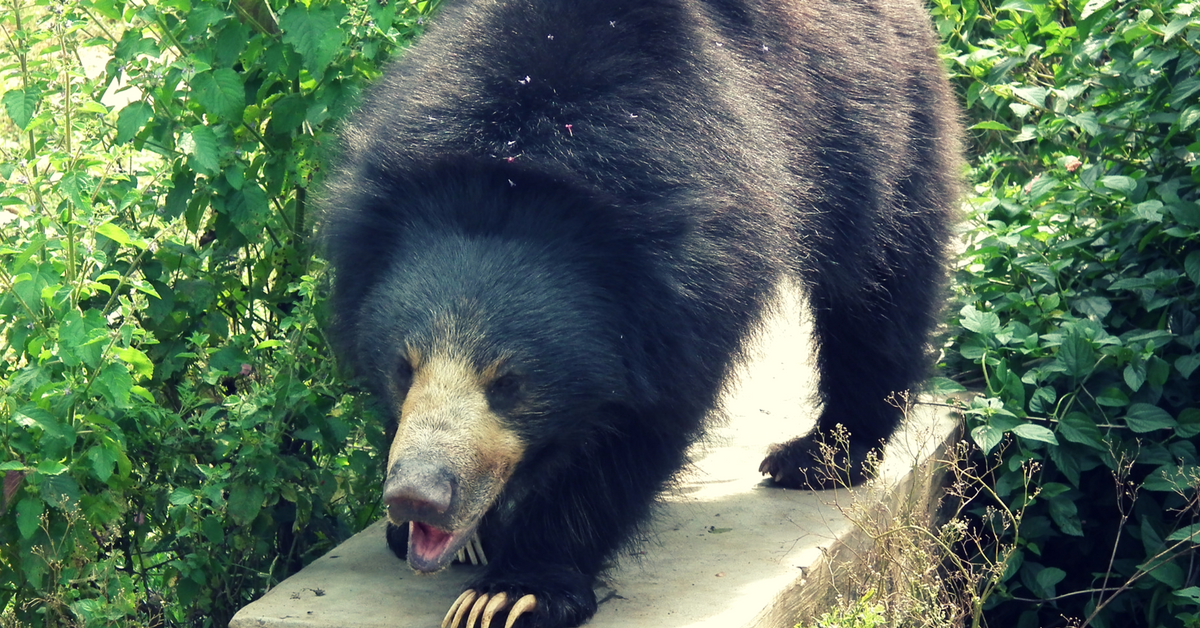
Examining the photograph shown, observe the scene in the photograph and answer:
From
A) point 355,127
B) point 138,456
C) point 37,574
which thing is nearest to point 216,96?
point 355,127

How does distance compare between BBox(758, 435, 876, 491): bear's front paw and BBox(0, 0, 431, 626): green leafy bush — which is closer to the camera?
BBox(0, 0, 431, 626): green leafy bush

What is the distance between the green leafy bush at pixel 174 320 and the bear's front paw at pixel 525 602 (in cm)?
86

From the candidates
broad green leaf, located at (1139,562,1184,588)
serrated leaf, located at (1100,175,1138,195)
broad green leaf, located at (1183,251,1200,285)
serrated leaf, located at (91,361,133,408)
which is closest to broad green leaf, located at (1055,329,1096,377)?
broad green leaf, located at (1183,251,1200,285)

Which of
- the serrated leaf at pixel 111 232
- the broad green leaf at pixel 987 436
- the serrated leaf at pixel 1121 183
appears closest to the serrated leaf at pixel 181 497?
the serrated leaf at pixel 111 232

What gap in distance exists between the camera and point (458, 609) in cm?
275

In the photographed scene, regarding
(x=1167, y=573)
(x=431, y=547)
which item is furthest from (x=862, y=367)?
(x=431, y=547)

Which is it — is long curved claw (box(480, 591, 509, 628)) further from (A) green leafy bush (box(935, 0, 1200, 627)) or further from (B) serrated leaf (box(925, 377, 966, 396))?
(B) serrated leaf (box(925, 377, 966, 396))

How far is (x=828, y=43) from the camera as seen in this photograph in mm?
3400

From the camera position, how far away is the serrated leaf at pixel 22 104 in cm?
299

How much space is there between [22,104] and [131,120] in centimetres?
33

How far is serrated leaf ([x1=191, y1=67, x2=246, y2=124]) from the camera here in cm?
335

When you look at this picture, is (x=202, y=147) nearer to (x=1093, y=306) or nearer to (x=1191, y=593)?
(x=1093, y=306)

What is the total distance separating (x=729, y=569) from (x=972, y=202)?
2039mm

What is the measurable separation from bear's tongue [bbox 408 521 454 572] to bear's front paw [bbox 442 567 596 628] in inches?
7.0
